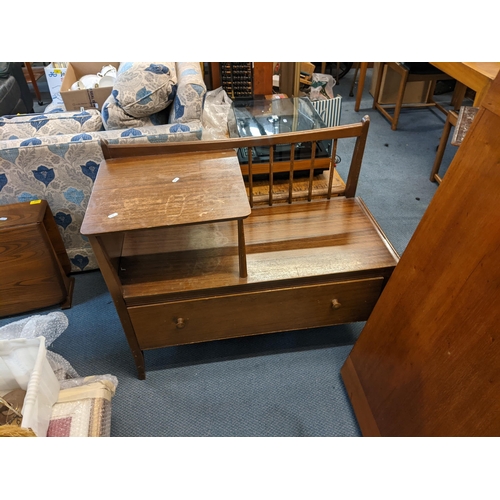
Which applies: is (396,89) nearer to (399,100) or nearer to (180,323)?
(399,100)

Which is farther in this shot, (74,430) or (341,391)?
(341,391)

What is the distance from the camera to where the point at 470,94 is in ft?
12.4

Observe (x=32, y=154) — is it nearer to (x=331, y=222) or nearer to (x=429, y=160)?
(x=331, y=222)

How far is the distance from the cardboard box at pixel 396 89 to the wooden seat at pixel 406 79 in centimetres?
4

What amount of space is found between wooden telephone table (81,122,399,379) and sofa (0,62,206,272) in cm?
36

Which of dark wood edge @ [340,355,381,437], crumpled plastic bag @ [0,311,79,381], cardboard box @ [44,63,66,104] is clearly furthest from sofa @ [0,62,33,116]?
dark wood edge @ [340,355,381,437]

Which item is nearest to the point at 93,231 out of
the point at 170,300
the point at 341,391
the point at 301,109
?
the point at 170,300

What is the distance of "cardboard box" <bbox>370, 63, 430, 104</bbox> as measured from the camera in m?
3.57

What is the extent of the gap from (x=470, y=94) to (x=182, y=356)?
4.01 metres

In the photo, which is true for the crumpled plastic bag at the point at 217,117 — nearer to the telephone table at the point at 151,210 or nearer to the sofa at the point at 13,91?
the telephone table at the point at 151,210

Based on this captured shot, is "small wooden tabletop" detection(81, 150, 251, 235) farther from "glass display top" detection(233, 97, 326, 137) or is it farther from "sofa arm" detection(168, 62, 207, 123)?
"glass display top" detection(233, 97, 326, 137)

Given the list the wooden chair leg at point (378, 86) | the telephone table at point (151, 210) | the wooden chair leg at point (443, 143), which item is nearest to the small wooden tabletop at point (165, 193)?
the telephone table at point (151, 210)

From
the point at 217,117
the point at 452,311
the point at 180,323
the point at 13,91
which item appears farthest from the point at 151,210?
the point at 13,91

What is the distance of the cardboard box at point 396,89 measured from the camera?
3.57 m
